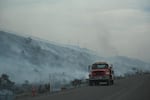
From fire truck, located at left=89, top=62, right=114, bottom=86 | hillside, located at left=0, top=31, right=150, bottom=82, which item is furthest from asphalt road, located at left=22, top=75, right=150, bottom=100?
hillside, located at left=0, top=31, right=150, bottom=82

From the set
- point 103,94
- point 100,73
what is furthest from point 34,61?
point 103,94

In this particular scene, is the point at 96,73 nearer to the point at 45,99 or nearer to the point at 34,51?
the point at 45,99

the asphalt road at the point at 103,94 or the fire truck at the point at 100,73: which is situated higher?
the fire truck at the point at 100,73

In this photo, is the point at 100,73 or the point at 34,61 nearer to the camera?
the point at 100,73

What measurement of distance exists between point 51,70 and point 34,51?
40.4 ft

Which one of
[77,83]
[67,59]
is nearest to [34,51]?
[67,59]

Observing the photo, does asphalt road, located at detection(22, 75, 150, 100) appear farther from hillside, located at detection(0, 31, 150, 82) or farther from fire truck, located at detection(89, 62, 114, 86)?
hillside, located at detection(0, 31, 150, 82)

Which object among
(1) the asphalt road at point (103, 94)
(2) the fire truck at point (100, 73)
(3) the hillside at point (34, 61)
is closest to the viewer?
(1) the asphalt road at point (103, 94)

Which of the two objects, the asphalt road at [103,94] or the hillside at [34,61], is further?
the hillside at [34,61]

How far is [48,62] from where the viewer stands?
363ft

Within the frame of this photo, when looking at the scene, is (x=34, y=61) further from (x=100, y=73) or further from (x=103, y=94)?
(x=103, y=94)

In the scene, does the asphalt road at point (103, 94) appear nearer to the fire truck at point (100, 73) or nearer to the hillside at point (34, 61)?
the fire truck at point (100, 73)

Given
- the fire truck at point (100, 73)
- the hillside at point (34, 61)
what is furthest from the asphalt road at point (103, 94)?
the hillside at point (34, 61)

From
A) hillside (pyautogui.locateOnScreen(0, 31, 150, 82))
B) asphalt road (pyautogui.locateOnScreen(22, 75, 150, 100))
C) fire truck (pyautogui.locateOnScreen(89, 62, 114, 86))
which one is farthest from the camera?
hillside (pyautogui.locateOnScreen(0, 31, 150, 82))
